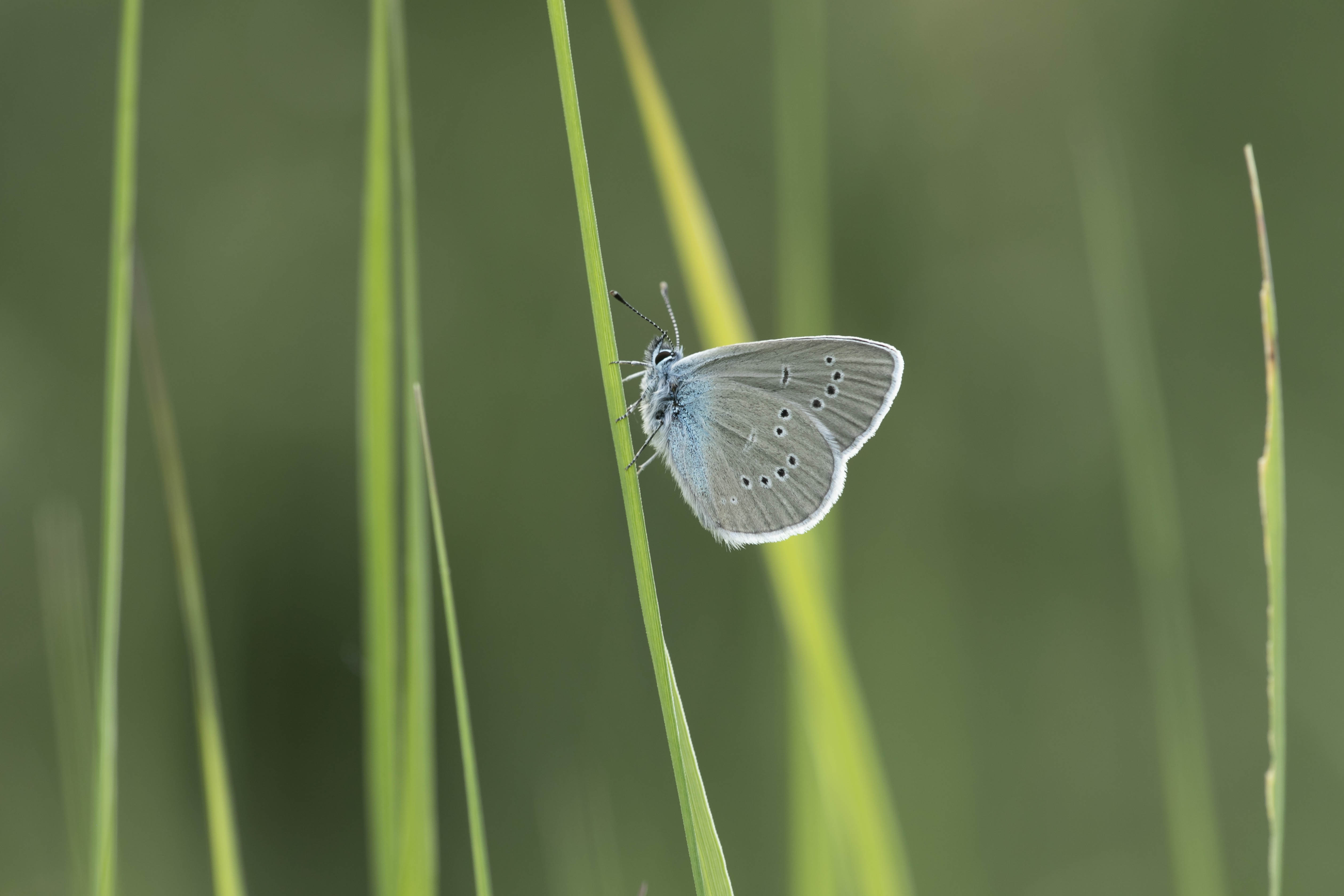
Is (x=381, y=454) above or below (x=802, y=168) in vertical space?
below

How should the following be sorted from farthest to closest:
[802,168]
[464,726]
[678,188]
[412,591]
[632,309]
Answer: [802,168]
[678,188]
[632,309]
[412,591]
[464,726]

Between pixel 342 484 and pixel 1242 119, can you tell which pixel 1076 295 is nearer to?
pixel 1242 119

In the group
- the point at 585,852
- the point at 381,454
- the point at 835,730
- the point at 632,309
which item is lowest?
the point at 585,852

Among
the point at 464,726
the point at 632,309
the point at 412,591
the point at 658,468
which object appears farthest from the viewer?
the point at 658,468

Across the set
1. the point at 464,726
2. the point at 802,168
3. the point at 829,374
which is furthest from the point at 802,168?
the point at 464,726

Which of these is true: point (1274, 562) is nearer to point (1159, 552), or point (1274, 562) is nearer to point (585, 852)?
point (1159, 552)

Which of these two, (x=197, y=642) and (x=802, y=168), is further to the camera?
(x=802, y=168)

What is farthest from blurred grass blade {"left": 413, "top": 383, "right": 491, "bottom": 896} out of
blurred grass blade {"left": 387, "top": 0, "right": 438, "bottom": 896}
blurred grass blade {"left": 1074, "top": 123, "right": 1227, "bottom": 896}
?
blurred grass blade {"left": 1074, "top": 123, "right": 1227, "bottom": 896}

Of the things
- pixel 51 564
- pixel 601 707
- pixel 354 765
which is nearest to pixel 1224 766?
pixel 601 707
